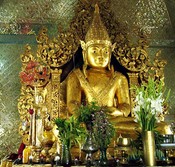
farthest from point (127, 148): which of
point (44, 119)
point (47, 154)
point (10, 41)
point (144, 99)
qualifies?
point (10, 41)

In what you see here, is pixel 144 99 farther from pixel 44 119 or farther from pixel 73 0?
pixel 73 0

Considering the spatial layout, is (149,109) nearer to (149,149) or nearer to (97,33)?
(149,149)

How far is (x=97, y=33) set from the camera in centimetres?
462

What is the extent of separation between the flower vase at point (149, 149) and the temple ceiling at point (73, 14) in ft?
10.2

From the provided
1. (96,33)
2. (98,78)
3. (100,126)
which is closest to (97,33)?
(96,33)

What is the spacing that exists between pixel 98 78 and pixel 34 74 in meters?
0.99

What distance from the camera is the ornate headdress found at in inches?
181

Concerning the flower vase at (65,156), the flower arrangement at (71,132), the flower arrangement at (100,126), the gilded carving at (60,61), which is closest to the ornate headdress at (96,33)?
the gilded carving at (60,61)

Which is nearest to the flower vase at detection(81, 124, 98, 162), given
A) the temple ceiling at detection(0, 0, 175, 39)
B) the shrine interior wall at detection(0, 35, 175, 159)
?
the shrine interior wall at detection(0, 35, 175, 159)

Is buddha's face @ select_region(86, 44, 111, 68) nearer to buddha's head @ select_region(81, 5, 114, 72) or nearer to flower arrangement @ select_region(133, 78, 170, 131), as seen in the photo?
buddha's head @ select_region(81, 5, 114, 72)

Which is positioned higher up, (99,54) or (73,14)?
(73,14)

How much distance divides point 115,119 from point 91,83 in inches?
34.4

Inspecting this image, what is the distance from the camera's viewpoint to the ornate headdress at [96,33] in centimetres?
459

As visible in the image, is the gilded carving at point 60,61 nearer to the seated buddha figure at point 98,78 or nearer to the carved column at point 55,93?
the carved column at point 55,93
